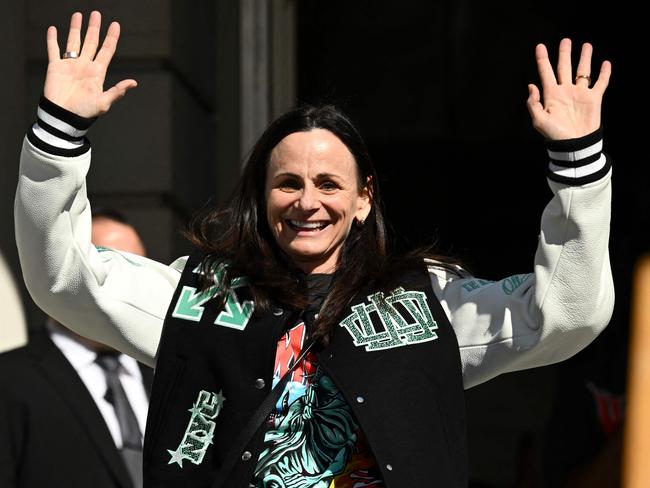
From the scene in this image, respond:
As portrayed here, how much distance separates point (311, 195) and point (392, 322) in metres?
0.39

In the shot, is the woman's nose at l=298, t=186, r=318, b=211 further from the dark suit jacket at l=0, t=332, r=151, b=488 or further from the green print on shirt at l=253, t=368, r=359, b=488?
the dark suit jacket at l=0, t=332, r=151, b=488

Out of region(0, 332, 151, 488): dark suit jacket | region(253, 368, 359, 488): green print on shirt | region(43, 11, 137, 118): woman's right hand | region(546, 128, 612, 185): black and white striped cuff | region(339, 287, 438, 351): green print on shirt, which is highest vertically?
region(43, 11, 137, 118): woman's right hand

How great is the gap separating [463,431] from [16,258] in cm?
337

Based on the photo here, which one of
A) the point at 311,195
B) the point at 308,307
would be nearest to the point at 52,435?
the point at 308,307

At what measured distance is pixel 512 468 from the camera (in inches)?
442

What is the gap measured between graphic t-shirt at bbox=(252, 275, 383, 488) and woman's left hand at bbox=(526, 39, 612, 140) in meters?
0.84

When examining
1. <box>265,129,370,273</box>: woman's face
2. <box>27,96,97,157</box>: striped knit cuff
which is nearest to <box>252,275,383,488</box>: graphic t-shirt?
<box>265,129,370,273</box>: woman's face

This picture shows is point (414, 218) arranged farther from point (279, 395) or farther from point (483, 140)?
point (279, 395)

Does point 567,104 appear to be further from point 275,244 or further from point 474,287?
point 275,244

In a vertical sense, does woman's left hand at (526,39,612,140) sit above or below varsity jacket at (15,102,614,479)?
above

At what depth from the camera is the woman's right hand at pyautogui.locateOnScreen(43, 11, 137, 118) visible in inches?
152

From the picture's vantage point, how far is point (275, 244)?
4266 millimetres

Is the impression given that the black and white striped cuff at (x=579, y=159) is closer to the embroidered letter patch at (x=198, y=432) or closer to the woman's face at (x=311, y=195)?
the woman's face at (x=311, y=195)

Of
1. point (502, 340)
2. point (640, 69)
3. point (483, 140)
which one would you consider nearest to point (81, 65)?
point (502, 340)
